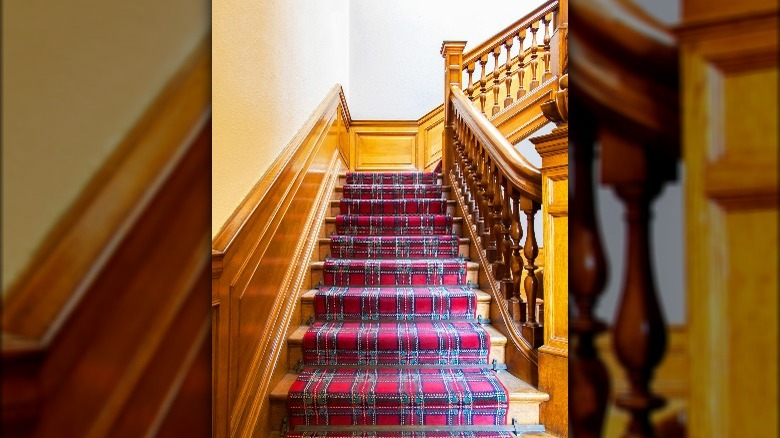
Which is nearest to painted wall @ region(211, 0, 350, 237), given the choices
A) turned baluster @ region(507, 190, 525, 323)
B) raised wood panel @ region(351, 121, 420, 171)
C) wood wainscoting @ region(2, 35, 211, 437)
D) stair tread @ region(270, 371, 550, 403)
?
wood wainscoting @ region(2, 35, 211, 437)

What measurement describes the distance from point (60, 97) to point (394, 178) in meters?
3.15

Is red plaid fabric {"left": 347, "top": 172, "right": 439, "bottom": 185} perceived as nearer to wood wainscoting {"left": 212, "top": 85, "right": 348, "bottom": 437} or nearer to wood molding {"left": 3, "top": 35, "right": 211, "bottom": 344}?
→ wood wainscoting {"left": 212, "top": 85, "right": 348, "bottom": 437}

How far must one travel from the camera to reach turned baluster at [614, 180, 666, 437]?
43 centimetres

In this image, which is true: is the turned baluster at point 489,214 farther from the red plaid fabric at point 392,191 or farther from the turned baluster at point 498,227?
the red plaid fabric at point 392,191

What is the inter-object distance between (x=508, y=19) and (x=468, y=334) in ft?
15.3

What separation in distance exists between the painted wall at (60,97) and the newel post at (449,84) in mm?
2945

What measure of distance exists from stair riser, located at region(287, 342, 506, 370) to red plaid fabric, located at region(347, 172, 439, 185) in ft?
6.47

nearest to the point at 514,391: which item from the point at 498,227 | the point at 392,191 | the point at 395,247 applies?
the point at 498,227

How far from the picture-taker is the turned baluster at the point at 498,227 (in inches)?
83.0

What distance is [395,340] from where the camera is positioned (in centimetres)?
187

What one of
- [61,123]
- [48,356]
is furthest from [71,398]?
[61,123]

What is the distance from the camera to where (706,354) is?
15.6 inches

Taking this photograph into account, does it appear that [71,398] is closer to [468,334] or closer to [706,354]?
[706,354]

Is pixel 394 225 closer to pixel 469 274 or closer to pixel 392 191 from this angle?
pixel 392 191
